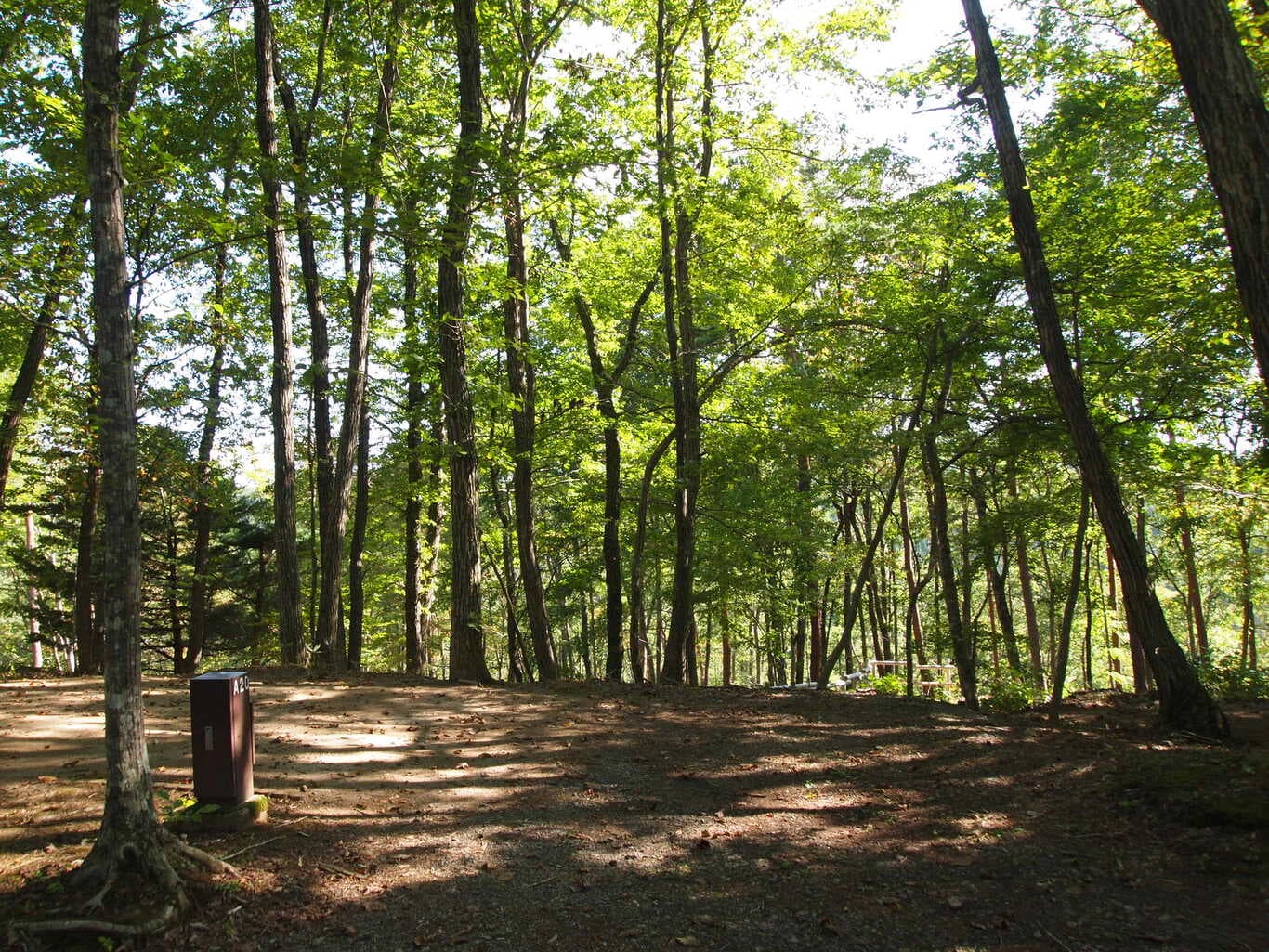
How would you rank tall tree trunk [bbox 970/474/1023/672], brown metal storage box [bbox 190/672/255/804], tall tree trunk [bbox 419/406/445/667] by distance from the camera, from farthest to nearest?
tall tree trunk [bbox 419/406/445/667]
tall tree trunk [bbox 970/474/1023/672]
brown metal storage box [bbox 190/672/255/804]

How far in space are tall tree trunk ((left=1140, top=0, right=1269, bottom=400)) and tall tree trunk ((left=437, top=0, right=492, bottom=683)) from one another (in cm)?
757

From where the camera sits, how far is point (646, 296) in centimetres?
1559

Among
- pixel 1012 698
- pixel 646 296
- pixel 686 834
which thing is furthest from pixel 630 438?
pixel 686 834

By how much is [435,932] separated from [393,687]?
252 inches

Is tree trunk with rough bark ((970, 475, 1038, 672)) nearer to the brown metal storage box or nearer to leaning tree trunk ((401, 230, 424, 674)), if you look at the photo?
leaning tree trunk ((401, 230, 424, 674))

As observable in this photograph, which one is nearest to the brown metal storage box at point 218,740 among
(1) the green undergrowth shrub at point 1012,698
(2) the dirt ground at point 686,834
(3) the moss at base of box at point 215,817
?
(3) the moss at base of box at point 215,817

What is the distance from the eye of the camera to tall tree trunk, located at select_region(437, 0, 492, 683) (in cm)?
975

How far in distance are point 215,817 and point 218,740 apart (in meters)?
0.48

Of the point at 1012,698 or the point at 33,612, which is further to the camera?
the point at 33,612

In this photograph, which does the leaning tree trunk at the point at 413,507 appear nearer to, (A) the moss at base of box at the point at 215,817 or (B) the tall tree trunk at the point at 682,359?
(B) the tall tree trunk at the point at 682,359

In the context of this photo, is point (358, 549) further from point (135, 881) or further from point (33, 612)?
point (135, 881)

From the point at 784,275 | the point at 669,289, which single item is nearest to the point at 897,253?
the point at 784,275

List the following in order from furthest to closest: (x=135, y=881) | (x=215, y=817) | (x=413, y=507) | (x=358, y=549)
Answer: (x=413, y=507)
(x=358, y=549)
(x=215, y=817)
(x=135, y=881)

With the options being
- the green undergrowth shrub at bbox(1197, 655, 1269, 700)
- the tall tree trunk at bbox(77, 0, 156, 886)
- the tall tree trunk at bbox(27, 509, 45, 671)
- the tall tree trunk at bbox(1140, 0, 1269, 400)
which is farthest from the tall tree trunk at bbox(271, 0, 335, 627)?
the green undergrowth shrub at bbox(1197, 655, 1269, 700)
